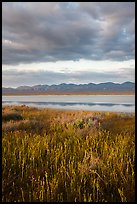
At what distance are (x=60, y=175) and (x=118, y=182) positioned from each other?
40.9 inches

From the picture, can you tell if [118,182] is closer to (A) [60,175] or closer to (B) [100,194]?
(B) [100,194]

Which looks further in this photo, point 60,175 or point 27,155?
point 27,155

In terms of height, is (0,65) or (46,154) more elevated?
(0,65)

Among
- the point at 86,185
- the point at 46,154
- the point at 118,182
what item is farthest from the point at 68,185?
the point at 46,154

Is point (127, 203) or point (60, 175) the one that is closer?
point (127, 203)

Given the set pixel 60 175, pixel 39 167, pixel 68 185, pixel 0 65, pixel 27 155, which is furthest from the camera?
pixel 27 155

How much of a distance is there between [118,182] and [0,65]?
2841mm

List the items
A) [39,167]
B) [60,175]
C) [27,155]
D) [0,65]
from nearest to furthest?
1. [0,65]
2. [60,175]
3. [39,167]
4. [27,155]

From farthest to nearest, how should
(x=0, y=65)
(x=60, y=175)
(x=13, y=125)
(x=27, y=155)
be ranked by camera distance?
1. (x=13, y=125)
2. (x=27, y=155)
3. (x=60, y=175)
4. (x=0, y=65)

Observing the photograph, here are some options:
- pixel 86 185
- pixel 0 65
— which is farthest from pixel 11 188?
pixel 0 65

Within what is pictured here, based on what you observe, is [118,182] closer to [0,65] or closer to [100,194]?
[100,194]

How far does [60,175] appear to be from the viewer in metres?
5.39

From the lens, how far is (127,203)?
4.37m

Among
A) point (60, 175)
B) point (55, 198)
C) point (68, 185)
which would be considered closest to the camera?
point (55, 198)
